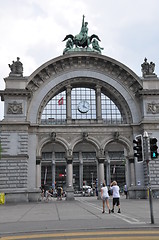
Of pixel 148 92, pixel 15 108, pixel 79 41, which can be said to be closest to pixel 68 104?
pixel 15 108

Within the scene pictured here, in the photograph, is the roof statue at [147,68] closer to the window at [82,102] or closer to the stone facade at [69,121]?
the stone facade at [69,121]

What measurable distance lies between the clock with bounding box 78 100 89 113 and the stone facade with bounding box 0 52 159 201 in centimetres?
166

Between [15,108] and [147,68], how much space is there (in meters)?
19.4

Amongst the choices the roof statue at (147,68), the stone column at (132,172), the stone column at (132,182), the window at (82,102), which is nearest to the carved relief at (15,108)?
the window at (82,102)

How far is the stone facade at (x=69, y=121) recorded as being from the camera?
3722 centimetres

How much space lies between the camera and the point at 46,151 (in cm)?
8525

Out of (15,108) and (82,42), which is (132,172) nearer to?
(15,108)

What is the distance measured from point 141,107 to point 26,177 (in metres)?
17.9

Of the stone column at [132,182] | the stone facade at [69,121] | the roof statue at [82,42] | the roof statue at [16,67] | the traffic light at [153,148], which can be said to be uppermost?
the roof statue at [82,42]

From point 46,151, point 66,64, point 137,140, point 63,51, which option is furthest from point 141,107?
point 46,151

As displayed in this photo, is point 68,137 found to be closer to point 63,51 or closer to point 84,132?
point 84,132

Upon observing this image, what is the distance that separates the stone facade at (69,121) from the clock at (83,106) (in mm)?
1663

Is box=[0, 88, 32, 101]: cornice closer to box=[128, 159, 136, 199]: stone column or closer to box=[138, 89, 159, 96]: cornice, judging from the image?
box=[138, 89, 159, 96]: cornice

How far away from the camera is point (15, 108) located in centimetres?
3875
